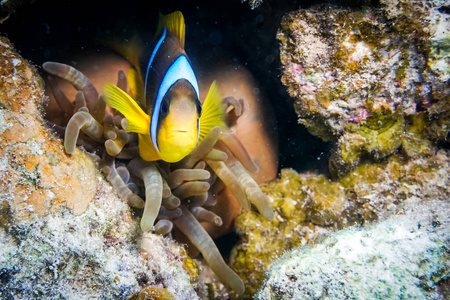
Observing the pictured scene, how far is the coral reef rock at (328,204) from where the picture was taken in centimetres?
219

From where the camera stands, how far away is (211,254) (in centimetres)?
200

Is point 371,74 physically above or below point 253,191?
above

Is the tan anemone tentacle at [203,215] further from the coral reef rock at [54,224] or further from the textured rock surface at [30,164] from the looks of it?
the textured rock surface at [30,164]

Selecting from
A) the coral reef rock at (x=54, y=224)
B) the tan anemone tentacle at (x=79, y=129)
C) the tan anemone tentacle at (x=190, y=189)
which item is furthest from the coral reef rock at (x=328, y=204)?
the tan anemone tentacle at (x=79, y=129)

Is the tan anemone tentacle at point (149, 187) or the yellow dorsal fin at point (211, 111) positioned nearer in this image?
the tan anemone tentacle at point (149, 187)

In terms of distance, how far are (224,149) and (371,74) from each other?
1.23 meters

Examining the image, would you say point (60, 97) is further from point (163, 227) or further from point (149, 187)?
point (163, 227)

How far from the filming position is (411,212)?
5.73 ft

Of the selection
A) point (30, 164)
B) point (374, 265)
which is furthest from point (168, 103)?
point (374, 265)

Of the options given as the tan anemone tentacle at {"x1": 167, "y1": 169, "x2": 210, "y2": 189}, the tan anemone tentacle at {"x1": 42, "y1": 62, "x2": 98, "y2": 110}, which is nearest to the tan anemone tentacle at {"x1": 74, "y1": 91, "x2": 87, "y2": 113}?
the tan anemone tentacle at {"x1": 42, "y1": 62, "x2": 98, "y2": 110}

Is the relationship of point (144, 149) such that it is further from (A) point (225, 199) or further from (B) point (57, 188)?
(A) point (225, 199)

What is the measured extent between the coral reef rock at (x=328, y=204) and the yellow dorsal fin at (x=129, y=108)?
117cm

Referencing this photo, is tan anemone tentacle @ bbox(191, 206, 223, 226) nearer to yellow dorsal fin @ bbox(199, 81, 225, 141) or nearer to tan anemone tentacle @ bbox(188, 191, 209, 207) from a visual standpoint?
tan anemone tentacle @ bbox(188, 191, 209, 207)

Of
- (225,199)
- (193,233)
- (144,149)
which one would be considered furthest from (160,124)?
(225,199)
